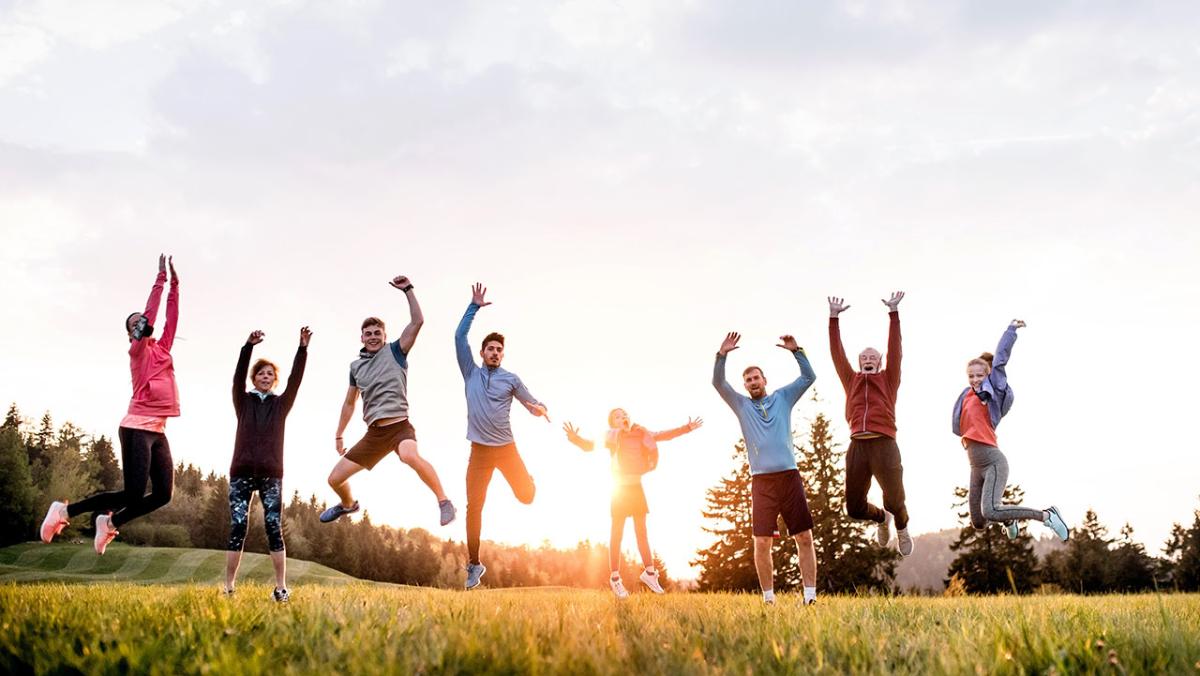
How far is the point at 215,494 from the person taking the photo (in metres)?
82.9

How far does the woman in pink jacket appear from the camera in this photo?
975cm

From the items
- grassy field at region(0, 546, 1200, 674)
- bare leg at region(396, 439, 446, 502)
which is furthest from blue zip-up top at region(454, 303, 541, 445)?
grassy field at region(0, 546, 1200, 674)

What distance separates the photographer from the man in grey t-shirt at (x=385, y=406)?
10.0m

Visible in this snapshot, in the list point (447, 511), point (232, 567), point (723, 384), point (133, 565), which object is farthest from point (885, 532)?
point (133, 565)

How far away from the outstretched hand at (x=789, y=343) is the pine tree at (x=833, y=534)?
103 ft

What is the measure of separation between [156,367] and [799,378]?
7.76 meters

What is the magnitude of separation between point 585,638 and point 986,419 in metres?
9.02

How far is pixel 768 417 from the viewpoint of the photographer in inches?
384

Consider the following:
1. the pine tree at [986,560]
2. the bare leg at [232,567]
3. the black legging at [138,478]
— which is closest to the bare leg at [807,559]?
the bare leg at [232,567]

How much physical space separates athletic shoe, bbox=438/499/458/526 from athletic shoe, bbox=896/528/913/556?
6.12 m

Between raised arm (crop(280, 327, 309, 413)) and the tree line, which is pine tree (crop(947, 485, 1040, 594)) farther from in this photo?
raised arm (crop(280, 327, 309, 413))

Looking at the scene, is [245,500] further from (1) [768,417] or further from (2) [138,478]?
(1) [768,417]

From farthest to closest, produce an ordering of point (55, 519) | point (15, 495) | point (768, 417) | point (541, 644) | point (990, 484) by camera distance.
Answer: point (15, 495)
point (990, 484)
point (55, 519)
point (768, 417)
point (541, 644)

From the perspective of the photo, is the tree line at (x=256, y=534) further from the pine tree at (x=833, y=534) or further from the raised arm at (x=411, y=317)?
the raised arm at (x=411, y=317)
